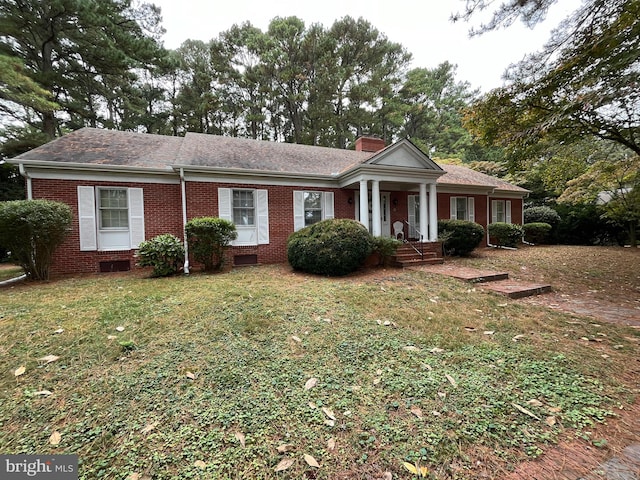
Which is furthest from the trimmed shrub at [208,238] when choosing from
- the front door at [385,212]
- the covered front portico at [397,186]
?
the front door at [385,212]

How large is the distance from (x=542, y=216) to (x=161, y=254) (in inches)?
746

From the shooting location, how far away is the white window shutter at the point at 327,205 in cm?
1059

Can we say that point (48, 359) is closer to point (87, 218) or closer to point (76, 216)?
point (87, 218)

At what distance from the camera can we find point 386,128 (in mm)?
25328

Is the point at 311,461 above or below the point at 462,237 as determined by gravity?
below

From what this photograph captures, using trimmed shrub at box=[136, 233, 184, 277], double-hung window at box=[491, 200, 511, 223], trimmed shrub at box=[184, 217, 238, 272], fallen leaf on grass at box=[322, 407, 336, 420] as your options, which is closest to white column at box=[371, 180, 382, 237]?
trimmed shrub at box=[184, 217, 238, 272]

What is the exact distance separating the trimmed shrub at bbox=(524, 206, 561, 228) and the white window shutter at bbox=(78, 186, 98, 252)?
20.5 meters

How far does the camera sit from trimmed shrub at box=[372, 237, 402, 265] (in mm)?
8414

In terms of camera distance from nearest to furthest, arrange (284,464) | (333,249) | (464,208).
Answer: (284,464) → (333,249) → (464,208)

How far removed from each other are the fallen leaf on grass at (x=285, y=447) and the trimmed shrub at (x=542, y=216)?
1897 cm

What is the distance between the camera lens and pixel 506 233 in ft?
42.3

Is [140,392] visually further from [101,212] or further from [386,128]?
[386,128]

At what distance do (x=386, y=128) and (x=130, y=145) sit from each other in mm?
21462

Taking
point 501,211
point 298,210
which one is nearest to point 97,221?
point 298,210
